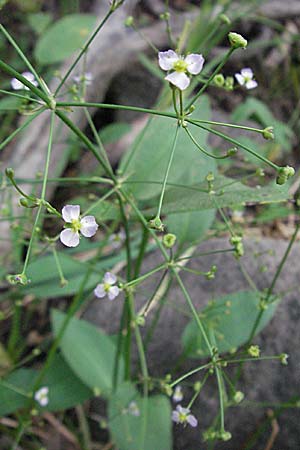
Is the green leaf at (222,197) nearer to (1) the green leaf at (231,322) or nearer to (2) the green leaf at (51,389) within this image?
(1) the green leaf at (231,322)

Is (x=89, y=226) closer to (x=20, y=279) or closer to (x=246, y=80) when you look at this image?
(x=20, y=279)

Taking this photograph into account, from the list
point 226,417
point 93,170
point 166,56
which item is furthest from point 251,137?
point 166,56

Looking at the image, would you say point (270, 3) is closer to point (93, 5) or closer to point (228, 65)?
point (228, 65)

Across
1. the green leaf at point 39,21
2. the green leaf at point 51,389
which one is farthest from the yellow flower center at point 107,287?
the green leaf at point 39,21

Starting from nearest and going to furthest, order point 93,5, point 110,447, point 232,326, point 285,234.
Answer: point 232,326 < point 110,447 < point 285,234 < point 93,5

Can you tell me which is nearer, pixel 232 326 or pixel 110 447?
pixel 232 326

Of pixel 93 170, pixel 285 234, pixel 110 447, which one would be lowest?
pixel 110 447
